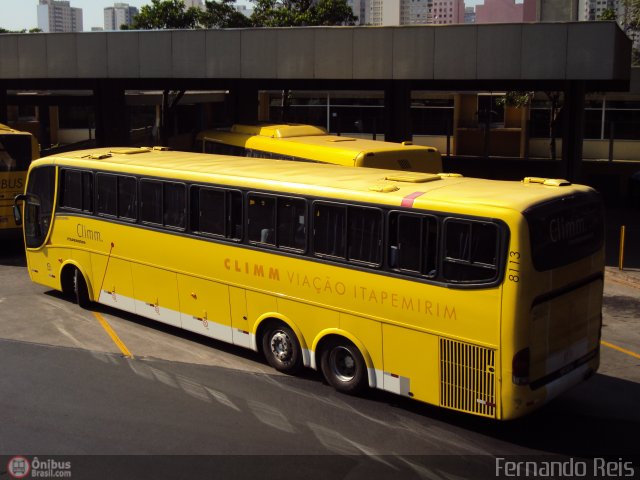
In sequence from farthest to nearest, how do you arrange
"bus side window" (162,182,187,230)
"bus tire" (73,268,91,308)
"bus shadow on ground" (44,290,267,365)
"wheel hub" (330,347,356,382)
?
"bus tire" (73,268,91,308)
"bus side window" (162,182,187,230)
"bus shadow on ground" (44,290,267,365)
"wheel hub" (330,347,356,382)

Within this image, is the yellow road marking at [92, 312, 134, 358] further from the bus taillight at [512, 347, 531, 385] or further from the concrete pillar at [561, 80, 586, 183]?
the concrete pillar at [561, 80, 586, 183]

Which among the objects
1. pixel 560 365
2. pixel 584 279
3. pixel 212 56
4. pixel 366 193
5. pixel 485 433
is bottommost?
pixel 485 433

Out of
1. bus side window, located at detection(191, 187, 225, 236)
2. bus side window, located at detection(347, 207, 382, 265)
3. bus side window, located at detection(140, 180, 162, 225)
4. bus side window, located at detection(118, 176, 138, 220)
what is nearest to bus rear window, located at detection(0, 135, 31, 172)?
bus side window, located at detection(118, 176, 138, 220)

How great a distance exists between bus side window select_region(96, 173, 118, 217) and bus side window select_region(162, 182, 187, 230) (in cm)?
147

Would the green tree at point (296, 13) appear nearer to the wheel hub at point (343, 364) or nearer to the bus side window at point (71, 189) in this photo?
the bus side window at point (71, 189)

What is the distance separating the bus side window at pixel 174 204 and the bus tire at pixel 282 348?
2.47 m

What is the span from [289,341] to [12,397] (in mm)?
3830

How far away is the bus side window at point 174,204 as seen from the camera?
516 inches

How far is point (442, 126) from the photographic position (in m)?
52.2

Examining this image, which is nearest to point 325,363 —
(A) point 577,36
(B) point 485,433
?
(B) point 485,433

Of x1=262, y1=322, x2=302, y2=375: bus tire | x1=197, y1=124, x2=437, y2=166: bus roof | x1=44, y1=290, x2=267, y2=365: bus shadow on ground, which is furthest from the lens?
x1=197, y1=124, x2=437, y2=166: bus roof

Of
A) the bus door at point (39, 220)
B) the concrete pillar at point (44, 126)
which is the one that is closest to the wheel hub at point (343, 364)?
the bus door at point (39, 220)

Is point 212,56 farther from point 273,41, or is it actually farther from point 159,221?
point 159,221

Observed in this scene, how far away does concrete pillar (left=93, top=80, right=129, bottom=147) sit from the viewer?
2844 centimetres
